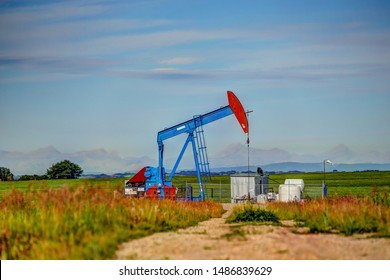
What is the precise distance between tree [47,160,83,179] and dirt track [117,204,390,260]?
5997 cm

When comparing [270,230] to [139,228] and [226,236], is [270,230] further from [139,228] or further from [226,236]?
[139,228]

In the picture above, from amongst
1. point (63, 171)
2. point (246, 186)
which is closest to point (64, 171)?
point (63, 171)

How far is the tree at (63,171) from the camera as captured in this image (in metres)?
Answer: 74.5

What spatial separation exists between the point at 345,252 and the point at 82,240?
200 inches

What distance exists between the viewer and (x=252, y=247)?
13.7 m

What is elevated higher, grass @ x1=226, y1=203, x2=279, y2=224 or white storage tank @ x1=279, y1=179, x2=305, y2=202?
white storage tank @ x1=279, y1=179, x2=305, y2=202

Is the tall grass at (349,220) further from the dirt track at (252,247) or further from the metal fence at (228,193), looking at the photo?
the metal fence at (228,193)

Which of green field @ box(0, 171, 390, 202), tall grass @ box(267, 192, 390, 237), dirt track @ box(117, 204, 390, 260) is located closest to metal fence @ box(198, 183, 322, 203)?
green field @ box(0, 171, 390, 202)

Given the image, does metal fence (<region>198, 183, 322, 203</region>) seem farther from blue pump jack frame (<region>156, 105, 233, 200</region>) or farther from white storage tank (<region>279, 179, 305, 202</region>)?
blue pump jack frame (<region>156, 105, 233, 200</region>)

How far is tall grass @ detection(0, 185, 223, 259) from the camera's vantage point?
44.1 feet

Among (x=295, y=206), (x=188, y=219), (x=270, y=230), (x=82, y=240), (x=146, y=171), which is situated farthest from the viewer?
(x=146, y=171)

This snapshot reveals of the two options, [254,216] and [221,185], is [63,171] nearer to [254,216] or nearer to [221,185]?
[221,185]

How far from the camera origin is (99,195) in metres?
17.1
